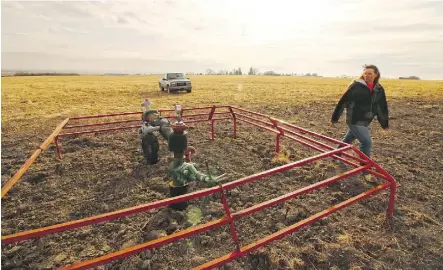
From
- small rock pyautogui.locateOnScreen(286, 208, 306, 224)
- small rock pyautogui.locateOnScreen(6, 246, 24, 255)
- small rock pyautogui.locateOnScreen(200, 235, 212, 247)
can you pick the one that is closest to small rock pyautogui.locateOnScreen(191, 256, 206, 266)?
small rock pyautogui.locateOnScreen(200, 235, 212, 247)

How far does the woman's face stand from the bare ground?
1814 millimetres

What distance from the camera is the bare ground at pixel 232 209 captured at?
10.4 ft

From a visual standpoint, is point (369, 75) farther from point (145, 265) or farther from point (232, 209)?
point (145, 265)

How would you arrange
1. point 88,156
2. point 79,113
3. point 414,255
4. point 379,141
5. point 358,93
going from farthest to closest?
point 79,113 → point 379,141 → point 88,156 → point 358,93 → point 414,255

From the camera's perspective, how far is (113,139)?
25.8 ft

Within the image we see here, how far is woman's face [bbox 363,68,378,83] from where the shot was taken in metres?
4.79

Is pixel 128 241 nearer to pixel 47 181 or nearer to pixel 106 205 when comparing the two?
pixel 106 205

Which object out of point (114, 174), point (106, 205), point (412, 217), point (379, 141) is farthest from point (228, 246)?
point (379, 141)

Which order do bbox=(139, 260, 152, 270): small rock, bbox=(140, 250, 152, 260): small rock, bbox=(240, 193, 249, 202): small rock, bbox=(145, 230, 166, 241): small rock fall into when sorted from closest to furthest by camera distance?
bbox=(139, 260, 152, 270): small rock → bbox=(140, 250, 152, 260): small rock → bbox=(145, 230, 166, 241): small rock → bbox=(240, 193, 249, 202): small rock

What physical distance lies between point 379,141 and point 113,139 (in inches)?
302

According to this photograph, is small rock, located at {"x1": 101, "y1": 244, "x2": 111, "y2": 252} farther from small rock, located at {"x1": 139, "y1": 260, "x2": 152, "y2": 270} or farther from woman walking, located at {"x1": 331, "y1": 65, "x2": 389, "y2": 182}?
woman walking, located at {"x1": 331, "y1": 65, "x2": 389, "y2": 182}

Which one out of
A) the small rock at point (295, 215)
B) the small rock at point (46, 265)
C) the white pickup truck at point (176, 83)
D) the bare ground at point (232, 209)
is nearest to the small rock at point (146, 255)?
the bare ground at point (232, 209)

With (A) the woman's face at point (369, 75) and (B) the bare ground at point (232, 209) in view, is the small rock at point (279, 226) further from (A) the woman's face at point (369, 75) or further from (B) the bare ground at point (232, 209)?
(A) the woman's face at point (369, 75)

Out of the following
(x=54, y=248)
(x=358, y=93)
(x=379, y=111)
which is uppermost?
(x=358, y=93)
